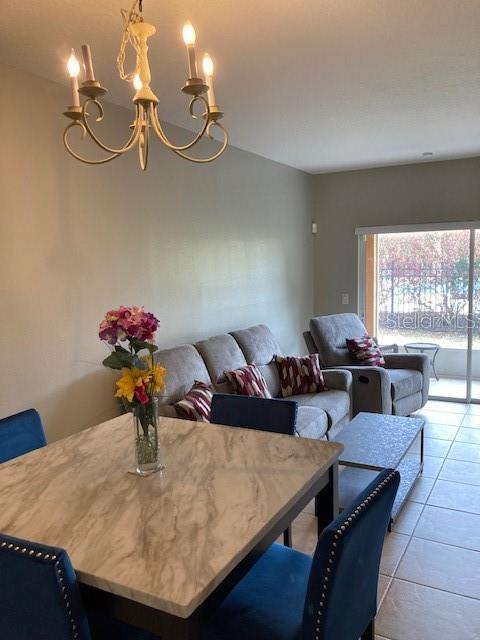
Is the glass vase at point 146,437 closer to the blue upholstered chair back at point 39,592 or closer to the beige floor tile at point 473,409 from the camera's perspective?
the blue upholstered chair back at point 39,592

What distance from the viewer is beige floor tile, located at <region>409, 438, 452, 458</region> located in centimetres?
400

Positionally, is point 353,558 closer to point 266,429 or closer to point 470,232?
point 266,429

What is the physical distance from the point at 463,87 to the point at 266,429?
2445mm

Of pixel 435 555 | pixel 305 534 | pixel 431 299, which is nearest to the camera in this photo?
pixel 435 555

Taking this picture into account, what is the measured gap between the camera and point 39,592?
3.62 ft

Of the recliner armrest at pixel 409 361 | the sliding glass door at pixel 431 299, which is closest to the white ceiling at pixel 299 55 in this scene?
the sliding glass door at pixel 431 299

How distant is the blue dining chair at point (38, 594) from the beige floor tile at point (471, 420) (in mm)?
4284

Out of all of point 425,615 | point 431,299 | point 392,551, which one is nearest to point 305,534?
point 392,551

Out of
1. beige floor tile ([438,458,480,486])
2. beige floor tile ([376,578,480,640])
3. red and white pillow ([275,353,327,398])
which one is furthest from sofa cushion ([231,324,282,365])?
beige floor tile ([376,578,480,640])

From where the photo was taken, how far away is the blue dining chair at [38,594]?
108cm

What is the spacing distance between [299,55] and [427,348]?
395 centimetres

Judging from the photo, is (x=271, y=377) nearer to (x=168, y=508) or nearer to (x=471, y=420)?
(x=471, y=420)

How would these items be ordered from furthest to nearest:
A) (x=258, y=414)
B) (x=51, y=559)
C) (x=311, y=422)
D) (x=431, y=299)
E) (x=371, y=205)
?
(x=371, y=205) < (x=431, y=299) < (x=311, y=422) < (x=258, y=414) < (x=51, y=559)

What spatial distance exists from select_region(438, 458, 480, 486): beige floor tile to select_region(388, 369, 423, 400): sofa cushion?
0.85 meters
